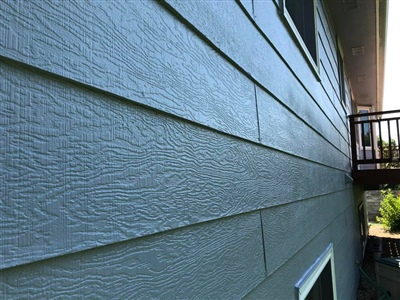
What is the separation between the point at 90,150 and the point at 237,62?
792 mm

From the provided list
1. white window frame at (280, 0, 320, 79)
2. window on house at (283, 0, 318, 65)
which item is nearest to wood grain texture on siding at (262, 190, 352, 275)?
white window frame at (280, 0, 320, 79)

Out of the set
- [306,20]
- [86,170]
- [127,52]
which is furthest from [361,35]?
[86,170]

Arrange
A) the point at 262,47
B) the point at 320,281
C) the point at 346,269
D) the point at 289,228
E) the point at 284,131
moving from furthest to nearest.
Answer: the point at 346,269, the point at 320,281, the point at 284,131, the point at 289,228, the point at 262,47

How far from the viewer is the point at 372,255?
28.1 ft

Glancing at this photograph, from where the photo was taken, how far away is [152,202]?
0.69 m

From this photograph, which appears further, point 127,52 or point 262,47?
point 262,47

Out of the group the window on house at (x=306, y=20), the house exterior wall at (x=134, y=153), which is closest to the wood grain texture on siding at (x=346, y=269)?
the window on house at (x=306, y=20)

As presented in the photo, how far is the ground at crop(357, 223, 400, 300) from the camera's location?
5.81 metres

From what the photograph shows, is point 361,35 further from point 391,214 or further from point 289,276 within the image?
point 391,214

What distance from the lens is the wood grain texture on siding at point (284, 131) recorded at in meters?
1.45

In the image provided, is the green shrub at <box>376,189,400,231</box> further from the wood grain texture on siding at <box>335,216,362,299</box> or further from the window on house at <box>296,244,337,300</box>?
the window on house at <box>296,244,337,300</box>

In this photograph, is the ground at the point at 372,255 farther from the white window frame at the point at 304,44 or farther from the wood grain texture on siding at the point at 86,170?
the wood grain texture on siding at the point at 86,170

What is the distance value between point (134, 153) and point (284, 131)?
4.12 feet

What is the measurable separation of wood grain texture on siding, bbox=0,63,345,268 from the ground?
5404 millimetres
